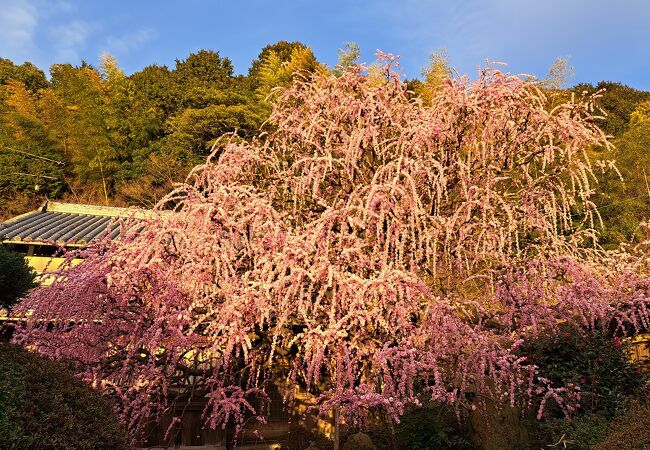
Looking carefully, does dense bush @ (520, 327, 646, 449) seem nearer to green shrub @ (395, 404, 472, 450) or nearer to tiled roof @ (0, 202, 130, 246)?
green shrub @ (395, 404, 472, 450)

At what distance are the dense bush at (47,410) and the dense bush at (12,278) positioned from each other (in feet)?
10.5

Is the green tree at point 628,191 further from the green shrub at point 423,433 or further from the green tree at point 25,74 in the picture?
the green tree at point 25,74

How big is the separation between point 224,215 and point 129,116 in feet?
104

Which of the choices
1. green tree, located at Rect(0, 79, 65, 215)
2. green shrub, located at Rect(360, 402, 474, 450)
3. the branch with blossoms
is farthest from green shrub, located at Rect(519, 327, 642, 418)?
green tree, located at Rect(0, 79, 65, 215)

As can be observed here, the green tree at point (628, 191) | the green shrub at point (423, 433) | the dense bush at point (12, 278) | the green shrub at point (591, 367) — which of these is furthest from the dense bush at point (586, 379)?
Answer: the green tree at point (628, 191)

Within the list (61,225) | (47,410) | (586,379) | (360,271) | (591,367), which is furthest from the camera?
(61,225)

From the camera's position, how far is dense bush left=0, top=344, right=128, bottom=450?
11.3 ft

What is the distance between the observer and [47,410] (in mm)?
3770

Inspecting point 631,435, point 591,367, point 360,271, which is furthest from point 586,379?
point 360,271

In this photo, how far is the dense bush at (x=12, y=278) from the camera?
22.5 ft

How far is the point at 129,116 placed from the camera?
Answer: 34.5 m

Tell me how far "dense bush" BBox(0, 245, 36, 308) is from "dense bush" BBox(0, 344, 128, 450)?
3.19 metres

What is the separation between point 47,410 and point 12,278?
402cm

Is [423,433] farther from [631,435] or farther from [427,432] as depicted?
[631,435]
